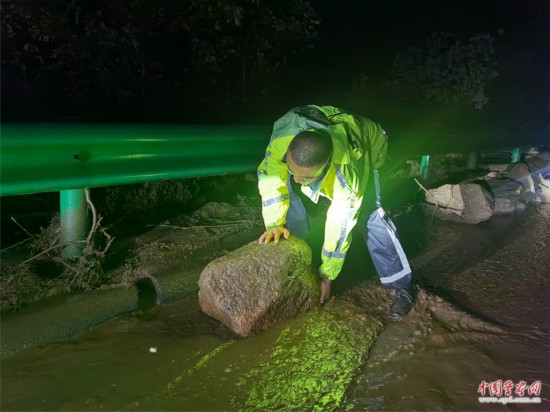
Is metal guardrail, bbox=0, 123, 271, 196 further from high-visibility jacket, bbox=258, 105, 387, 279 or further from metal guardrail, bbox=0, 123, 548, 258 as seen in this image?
high-visibility jacket, bbox=258, 105, 387, 279

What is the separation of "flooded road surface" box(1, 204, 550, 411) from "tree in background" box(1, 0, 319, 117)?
392 cm

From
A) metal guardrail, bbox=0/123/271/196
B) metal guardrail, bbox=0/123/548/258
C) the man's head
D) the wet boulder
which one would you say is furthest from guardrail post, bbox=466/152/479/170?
the man's head

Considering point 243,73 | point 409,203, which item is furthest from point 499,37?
point 409,203

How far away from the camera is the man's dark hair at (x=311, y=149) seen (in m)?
2.26

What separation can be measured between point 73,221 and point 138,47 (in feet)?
11.8

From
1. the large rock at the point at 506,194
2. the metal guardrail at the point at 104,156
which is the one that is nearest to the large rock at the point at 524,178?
the large rock at the point at 506,194

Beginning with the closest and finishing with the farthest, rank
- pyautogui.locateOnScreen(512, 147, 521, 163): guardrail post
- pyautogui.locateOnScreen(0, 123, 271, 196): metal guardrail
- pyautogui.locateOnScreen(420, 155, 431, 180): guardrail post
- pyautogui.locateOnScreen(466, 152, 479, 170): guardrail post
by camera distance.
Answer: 1. pyautogui.locateOnScreen(0, 123, 271, 196): metal guardrail
2. pyautogui.locateOnScreen(420, 155, 431, 180): guardrail post
3. pyautogui.locateOnScreen(466, 152, 479, 170): guardrail post
4. pyautogui.locateOnScreen(512, 147, 521, 163): guardrail post

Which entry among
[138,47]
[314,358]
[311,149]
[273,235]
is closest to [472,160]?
[273,235]

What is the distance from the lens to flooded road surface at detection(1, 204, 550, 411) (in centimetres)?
189

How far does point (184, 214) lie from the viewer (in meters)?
3.77

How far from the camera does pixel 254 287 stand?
2.46 metres

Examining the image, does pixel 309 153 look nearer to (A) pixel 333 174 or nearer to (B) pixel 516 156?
(A) pixel 333 174

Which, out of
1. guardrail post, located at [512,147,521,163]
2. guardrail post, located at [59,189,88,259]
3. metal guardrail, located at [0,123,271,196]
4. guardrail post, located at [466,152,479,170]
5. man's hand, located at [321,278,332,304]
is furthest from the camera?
guardrail post, located at [512,147,521,163]

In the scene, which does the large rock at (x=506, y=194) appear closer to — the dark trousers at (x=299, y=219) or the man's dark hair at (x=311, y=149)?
the dark trousers at (x=299, y=219)
